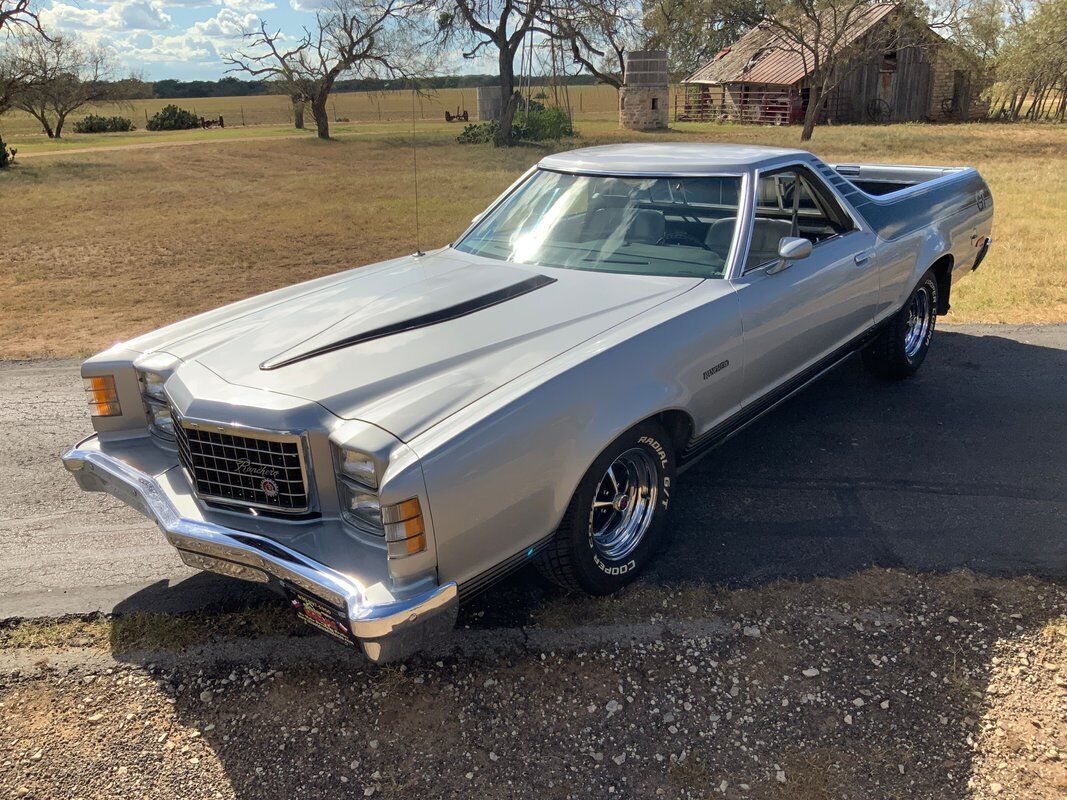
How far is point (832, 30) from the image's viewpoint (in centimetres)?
3431

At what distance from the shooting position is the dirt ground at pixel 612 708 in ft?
8.24

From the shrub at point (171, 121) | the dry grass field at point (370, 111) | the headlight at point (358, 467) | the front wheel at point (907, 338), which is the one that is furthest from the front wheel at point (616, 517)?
the shrub at point (171, 121)

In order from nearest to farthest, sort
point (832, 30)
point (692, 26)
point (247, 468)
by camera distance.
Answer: point (247, 468) < point (832, 30) < point (692, 26)

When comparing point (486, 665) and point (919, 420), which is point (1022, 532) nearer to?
point (919, 420)

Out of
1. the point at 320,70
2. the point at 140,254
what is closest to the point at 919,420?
the point at 140,254

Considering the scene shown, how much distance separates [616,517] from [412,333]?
109cm

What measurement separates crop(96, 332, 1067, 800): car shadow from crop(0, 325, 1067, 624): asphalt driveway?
13mm

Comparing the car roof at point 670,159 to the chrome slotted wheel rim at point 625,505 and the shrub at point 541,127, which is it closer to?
the chrome slotted wheel rim at point 625,505

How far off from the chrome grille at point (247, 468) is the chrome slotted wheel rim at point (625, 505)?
114 cm

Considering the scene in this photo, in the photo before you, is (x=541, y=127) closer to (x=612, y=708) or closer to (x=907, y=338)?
(x=907, y=338)

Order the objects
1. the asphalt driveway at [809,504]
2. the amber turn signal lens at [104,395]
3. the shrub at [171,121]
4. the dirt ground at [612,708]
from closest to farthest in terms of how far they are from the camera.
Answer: the dirt ground at [612,708]
the amber turn signal lens at [104,395]
the asphalt driveway at [809,504]
the shrub at [171,121]

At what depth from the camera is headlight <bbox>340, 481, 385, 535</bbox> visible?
2.60m

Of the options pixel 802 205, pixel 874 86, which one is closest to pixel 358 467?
pixel 802 205

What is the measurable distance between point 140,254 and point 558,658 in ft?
39.6
